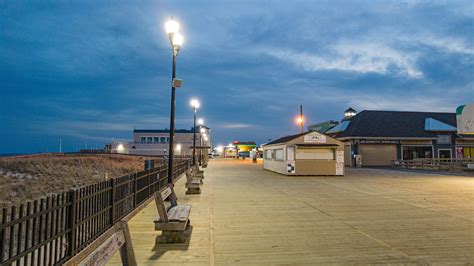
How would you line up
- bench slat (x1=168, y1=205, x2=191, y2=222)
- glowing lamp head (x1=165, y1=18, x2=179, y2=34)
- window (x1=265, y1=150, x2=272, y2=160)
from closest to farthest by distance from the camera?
bench slat (x1=168, y1=205, x2=191, y2=222) < glowing lamp head (x1=165, y1=18, x2=179, y2=34) < window (x1=265, y1=150, x2=272, y2=160)

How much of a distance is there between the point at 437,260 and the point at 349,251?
138 centimetres

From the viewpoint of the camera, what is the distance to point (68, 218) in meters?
4.67

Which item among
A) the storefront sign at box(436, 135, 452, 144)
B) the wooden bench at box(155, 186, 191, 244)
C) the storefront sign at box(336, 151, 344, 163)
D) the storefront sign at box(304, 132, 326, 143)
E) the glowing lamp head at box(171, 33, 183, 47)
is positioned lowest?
the wooden bench at box(155, 186, 191, 244)

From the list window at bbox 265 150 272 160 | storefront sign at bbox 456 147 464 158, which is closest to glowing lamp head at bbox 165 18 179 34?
window at bbox 265 150 272 160

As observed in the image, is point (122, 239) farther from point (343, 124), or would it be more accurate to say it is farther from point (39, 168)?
point (343, 124)

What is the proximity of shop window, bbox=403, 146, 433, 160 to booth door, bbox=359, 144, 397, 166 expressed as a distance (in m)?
1.64

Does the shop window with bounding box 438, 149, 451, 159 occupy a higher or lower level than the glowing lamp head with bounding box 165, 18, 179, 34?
lower

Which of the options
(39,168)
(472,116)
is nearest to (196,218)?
(472,116)

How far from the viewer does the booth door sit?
36.5 m

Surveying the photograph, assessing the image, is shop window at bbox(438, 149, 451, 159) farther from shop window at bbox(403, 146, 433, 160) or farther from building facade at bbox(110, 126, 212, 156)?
building facade at bbox(110, 126, 212, 156)

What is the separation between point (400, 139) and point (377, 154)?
349 cm

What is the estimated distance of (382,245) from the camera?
18.5ft

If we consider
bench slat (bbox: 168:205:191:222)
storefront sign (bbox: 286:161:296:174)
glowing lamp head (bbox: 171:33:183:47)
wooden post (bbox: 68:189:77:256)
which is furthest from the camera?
storefront sign (bbox: 286:161:296:174)

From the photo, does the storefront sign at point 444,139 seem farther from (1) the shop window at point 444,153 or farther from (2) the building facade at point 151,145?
(2) the building facade at point 151,145
